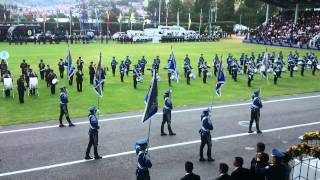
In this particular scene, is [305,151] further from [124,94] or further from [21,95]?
[21,95]

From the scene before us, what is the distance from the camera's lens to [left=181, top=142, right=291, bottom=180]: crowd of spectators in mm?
9523

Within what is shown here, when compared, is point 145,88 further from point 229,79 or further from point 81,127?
point 81,127

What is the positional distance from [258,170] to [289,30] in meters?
60.3

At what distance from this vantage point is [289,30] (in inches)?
2638

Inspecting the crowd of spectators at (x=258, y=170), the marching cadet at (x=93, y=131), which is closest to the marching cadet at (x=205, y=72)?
the marching cadet at (x=93, y=131)

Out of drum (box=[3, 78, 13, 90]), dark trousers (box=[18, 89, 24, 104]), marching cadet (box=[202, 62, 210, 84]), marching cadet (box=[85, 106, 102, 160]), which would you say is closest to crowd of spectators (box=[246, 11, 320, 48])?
marching cadet (box=[202, 62, 210, 84])

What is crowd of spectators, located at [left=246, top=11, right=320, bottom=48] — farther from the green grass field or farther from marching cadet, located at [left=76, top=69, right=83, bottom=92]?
marching cadet, located at [left=76, top=69, right=83, bottom=92]

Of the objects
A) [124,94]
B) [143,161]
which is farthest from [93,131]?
[124,94]

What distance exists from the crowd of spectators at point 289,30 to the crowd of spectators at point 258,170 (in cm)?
5160

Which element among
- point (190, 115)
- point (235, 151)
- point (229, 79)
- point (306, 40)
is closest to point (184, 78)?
point (229, 79)

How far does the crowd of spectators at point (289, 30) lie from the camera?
204 ft

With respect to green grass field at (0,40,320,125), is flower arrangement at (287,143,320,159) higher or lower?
higher

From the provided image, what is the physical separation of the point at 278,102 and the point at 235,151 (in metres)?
10.4

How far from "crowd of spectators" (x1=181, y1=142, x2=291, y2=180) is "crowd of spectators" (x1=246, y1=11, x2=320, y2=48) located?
169 feet
